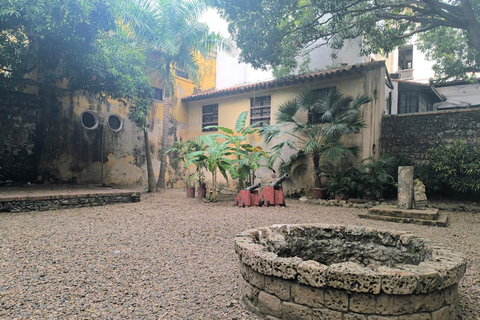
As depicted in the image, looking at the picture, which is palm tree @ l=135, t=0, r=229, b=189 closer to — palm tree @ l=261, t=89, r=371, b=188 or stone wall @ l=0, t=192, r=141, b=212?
palm tree @ l=261, t=89, r=371, b=188

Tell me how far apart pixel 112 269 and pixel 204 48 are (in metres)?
10.4

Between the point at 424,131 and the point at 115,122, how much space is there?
39.1ft

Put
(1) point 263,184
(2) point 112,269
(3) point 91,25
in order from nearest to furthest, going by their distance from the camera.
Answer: (2) point 112,269 < (3) point 91,25 < (1) point 263,184

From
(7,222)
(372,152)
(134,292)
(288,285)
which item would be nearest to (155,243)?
(134,292)

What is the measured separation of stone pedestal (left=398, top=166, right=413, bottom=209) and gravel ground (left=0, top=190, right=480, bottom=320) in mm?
1006

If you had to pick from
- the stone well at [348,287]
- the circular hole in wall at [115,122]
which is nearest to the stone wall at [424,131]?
the stone well at [348,287]

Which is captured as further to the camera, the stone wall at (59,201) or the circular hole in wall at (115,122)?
the circular hole in wall at (115,122)

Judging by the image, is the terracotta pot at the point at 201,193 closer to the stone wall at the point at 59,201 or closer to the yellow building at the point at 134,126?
the stone wall at the point at 59,201

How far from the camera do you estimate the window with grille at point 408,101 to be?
14398 mm

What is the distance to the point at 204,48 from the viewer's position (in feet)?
39.0

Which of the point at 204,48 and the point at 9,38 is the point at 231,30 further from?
the point at 9,38

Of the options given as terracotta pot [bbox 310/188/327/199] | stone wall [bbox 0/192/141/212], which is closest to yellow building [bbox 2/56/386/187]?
terracotta pot [bbox 310/188/327/199]

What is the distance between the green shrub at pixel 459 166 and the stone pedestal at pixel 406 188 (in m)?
2.35

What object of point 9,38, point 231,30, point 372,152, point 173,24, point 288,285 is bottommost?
point 288,285
